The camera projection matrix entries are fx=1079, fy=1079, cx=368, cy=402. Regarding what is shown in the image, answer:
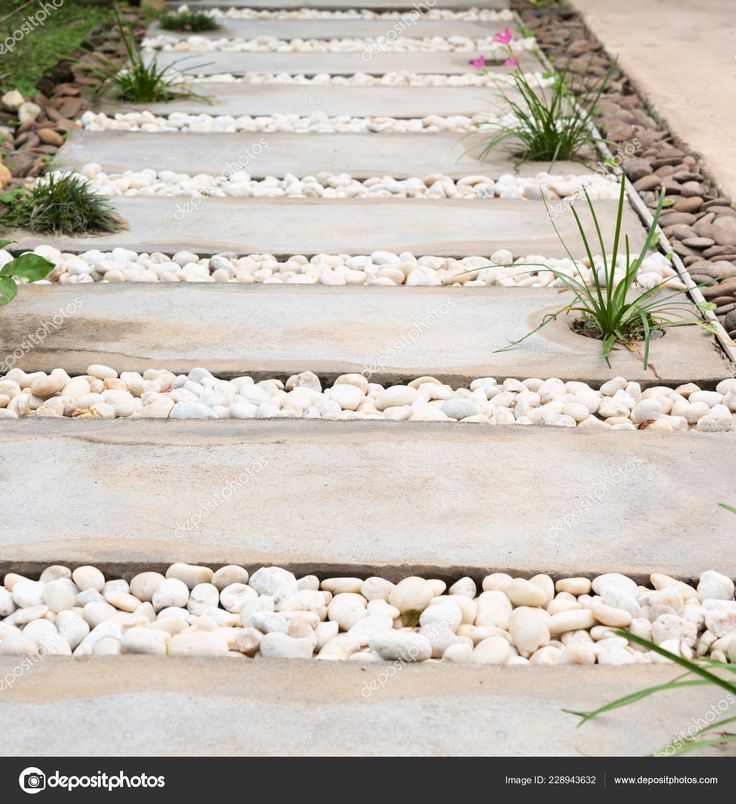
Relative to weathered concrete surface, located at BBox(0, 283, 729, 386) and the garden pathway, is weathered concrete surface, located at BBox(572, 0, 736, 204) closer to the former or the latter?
the garden pathway

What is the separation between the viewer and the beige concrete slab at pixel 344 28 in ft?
18.1

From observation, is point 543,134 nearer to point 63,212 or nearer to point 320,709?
point 63,212

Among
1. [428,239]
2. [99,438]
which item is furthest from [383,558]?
[428,239]

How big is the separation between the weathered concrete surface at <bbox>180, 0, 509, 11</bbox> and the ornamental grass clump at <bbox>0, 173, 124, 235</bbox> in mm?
3294

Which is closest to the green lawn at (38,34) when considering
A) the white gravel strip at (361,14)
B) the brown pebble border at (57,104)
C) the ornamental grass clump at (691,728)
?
the brown pebble border at (57,104)

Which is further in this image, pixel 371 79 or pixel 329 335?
pixel 371 79

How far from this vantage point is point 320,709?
1.44 m

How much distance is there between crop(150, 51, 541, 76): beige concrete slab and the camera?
488cm

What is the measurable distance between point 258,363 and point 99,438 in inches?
16.9

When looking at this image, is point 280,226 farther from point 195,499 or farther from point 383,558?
point 383,558

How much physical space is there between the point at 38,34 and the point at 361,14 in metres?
1.89

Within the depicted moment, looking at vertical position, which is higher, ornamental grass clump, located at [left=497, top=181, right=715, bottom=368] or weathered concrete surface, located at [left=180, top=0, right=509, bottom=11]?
weathered concrete surface, located at [left=180, top=0, right=509, bottom=11]

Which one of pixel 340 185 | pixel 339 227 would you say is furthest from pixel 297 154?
pixel 339 227
